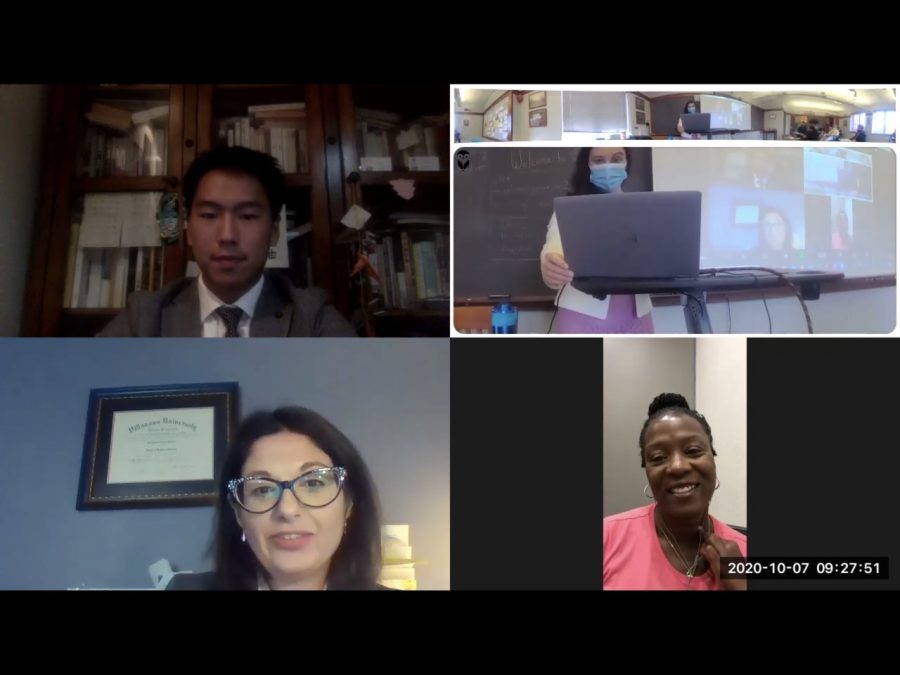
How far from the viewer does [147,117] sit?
110 inches

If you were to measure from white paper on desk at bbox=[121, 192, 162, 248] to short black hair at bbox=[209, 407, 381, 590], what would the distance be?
2.14ft

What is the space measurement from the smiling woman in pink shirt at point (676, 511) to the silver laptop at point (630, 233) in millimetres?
420

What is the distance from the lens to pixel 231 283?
108 inches

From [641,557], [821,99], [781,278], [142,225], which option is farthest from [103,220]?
[821,99]

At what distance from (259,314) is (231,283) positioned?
5.1 inches

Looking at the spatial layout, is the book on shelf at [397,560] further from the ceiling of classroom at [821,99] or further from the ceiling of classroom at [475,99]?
the ceiling of classroom at [821,99]

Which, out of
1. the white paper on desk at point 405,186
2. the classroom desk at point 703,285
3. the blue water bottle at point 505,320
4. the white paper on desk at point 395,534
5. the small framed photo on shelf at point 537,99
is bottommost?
the white paper on desk at point 395,534

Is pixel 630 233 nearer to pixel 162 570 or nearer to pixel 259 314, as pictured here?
pixel 259 314

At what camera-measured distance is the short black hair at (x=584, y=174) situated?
272 cm

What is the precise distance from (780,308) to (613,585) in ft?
3.32

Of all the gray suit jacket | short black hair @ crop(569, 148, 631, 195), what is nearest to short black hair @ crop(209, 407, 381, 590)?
the gray suit jacket

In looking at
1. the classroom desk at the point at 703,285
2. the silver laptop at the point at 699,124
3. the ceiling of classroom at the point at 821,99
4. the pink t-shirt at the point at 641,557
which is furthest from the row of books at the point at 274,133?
the pink t-shirt at the point at 641,557

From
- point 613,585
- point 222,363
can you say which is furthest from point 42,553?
point 613,585

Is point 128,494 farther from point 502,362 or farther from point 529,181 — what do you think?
point 529,181
